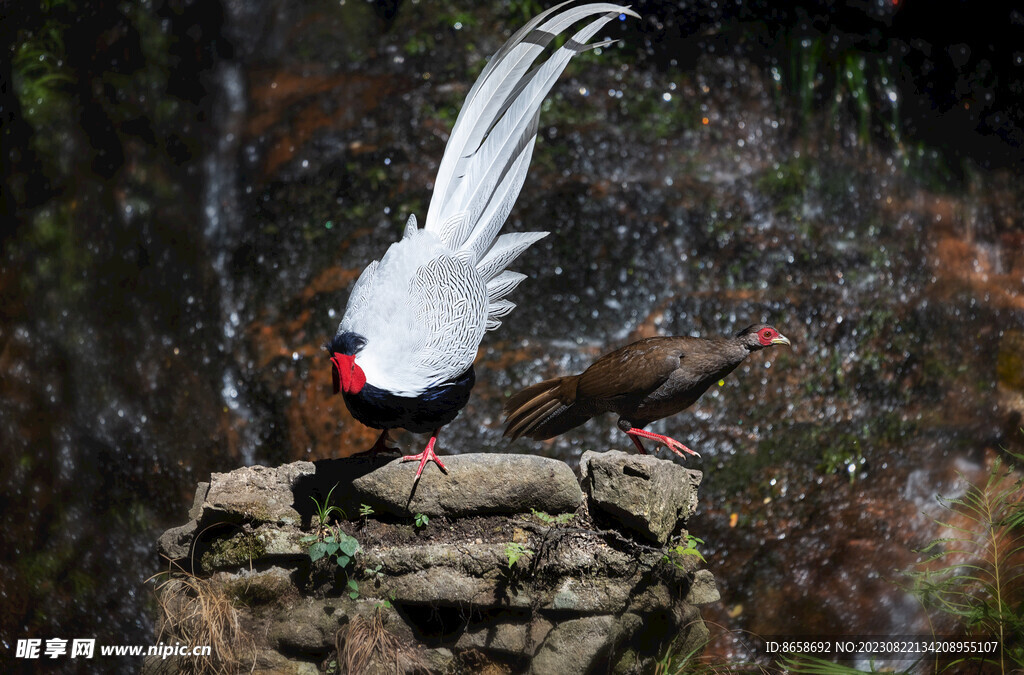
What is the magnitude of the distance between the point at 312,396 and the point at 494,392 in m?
1.24

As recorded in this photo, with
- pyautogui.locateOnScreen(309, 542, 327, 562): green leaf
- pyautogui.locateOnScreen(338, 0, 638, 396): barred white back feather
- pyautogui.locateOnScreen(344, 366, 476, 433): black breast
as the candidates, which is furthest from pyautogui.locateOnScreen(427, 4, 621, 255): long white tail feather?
pyautogui.locateOnScreen(309, 542, 327, 562): green leaf

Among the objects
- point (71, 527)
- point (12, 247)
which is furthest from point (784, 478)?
point (12, 247)

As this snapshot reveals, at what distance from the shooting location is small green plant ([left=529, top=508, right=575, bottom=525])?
2.90 m

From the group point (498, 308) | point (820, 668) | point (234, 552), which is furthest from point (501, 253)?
point (820, 668)

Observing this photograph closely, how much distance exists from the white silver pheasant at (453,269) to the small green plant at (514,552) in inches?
15.9

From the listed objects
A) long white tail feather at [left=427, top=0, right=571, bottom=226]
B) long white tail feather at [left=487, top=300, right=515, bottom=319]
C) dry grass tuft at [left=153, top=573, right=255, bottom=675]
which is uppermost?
long white tail feather at [left=427, top=0, right=571, bottom=226]

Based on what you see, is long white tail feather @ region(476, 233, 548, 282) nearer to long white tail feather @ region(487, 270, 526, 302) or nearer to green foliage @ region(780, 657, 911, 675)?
long white tail feather @ region(487, 270, 526, 302)

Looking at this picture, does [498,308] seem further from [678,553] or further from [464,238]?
[678,553]

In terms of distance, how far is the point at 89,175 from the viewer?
17.8 ft

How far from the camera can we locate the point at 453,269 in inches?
115

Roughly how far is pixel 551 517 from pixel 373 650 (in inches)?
33.2

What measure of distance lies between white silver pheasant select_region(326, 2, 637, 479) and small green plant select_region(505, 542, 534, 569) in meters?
0.40

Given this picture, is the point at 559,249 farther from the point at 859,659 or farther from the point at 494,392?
the point at 859,659

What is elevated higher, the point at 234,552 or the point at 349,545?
the point at 349,545
